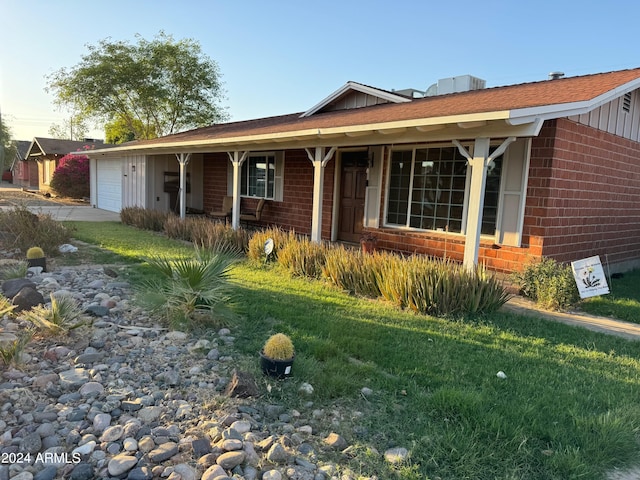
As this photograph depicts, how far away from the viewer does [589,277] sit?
610 cm

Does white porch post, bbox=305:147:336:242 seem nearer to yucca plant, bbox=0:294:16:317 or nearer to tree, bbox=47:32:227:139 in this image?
yucca plant, bbox=0:294:16:317

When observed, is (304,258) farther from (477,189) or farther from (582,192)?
(582,192)

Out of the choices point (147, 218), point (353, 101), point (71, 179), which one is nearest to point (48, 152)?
point (71, 179)

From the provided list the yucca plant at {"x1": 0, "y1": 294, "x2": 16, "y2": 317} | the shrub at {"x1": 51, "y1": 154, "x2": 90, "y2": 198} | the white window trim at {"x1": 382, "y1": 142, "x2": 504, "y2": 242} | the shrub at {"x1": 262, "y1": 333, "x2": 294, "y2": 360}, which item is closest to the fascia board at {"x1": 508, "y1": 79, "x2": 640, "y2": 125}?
the white window trim at {"x1": 382, "y1": 142, "x2": 504, "y2": 242}

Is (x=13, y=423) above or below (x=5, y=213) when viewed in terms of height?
below

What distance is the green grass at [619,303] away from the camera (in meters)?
6.07

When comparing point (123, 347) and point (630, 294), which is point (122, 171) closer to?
point (123, 347)

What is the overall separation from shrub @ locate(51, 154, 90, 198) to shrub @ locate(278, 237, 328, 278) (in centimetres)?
2223

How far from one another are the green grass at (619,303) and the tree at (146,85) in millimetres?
30782

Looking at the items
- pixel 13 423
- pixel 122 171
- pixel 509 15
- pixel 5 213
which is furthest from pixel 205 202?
pixel 13 423

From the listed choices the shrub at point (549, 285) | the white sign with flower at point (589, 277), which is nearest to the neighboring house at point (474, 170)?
the shrub at point (549, 285)

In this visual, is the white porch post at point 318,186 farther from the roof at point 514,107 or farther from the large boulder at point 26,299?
the large boulder at point 26,299

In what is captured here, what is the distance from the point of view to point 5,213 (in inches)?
324

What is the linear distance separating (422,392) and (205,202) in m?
13.4
